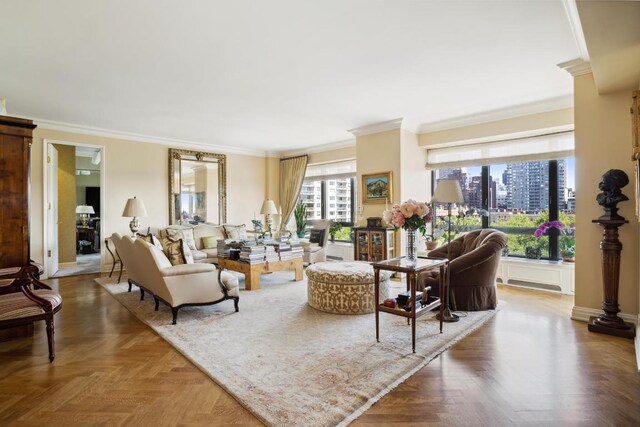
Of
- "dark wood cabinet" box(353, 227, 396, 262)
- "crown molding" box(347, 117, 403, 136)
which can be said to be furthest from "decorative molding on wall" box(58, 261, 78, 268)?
"crown molding" box(347, 117, 403, 136)

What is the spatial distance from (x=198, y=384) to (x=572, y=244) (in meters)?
5.13

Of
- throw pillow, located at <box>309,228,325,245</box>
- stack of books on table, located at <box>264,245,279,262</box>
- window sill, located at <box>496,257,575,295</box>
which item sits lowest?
window sill, located at <box>496,257,575,295</box>

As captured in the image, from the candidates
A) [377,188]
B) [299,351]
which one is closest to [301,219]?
[377,188]

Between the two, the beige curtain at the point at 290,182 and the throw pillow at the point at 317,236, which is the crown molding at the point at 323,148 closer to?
the beige curtain at the point at 290,182

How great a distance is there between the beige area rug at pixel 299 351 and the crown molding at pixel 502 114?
302 centimetres

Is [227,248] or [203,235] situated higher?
[203,235]

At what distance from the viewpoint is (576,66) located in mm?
3479

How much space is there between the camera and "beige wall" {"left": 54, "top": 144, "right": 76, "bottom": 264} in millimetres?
7465

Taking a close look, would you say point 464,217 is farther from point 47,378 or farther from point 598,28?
point 47,378

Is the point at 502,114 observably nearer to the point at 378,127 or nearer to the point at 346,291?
the point at 378,127

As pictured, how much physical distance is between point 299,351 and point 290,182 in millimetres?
5980

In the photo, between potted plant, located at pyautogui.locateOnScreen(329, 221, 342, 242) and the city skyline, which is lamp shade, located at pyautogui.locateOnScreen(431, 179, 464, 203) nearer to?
the city skyline

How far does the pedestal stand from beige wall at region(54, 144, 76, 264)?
363 inches

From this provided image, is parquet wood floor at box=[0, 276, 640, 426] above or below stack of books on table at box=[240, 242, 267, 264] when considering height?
below
